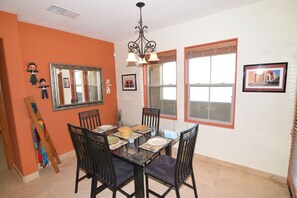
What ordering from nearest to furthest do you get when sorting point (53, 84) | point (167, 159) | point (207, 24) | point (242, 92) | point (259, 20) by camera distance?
point (167, 159), point (259, 20), point (242, 92), point (207, 24), point (53, 84)

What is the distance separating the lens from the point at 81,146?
1.84 meters

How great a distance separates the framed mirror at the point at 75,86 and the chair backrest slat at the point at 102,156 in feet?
5.74

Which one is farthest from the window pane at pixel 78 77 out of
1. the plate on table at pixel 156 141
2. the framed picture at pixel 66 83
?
the plate on table at pixel 156 141

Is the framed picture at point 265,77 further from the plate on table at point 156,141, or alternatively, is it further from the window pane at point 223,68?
the plate on table at point 156,141

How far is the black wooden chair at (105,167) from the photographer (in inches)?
60.7

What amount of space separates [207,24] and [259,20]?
74 centimetres

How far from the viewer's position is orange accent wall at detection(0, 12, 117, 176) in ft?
7.19

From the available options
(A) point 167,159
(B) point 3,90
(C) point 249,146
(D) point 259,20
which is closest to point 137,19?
(D) point 259,20

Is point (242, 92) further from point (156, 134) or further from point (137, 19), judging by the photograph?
point (137, 19)

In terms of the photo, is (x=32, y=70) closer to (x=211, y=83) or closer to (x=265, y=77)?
(x=211, y=83)

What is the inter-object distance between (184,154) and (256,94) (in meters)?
1.56

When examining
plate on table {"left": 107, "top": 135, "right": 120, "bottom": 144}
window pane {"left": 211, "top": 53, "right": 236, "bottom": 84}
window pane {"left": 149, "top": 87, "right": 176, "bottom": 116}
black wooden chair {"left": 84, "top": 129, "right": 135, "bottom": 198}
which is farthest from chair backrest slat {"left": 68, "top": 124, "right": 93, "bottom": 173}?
window pane {"left": 211, "top": 53, "right": 236, "bottom": 84}

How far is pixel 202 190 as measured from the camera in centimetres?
209

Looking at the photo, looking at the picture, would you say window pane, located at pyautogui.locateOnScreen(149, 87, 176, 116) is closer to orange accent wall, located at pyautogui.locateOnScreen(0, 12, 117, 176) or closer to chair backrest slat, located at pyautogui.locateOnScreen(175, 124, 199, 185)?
orange accent wall, located at pyautogui.locateOnScreen(0, 12, 117, 176)
